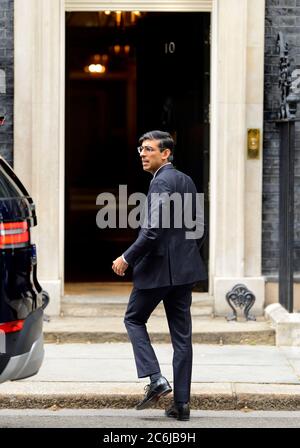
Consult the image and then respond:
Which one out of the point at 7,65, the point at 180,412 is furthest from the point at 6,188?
the point at 7,65

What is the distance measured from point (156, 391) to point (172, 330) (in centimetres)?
45

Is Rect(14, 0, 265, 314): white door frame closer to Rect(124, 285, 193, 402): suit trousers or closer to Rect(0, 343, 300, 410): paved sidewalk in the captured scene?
Rect(0, 343, 300, 410): paved sidewalk

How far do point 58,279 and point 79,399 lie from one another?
9.03 ft

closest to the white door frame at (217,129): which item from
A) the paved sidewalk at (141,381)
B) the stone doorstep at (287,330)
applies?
the stone doorstep at (287,330)

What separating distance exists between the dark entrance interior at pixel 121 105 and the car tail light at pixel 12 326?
4.93 metres

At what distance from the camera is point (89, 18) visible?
1625 cm

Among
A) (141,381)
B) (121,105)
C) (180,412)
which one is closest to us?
(180,412)

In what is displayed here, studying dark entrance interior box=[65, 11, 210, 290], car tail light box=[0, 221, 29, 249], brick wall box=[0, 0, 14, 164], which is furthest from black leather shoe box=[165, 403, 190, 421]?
brick wall box=[0, 0, 14, 164]

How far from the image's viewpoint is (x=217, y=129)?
33.9 feet

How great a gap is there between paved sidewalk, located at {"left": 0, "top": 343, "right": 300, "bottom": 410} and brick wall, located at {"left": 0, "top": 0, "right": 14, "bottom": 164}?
2203mm

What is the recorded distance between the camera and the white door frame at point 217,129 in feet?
33.5

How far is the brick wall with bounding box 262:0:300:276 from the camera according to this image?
10.4 meters

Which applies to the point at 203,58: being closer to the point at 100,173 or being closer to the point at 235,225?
the point at 235,225

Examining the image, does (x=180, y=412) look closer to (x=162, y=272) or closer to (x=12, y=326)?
(x=162, y=272)
